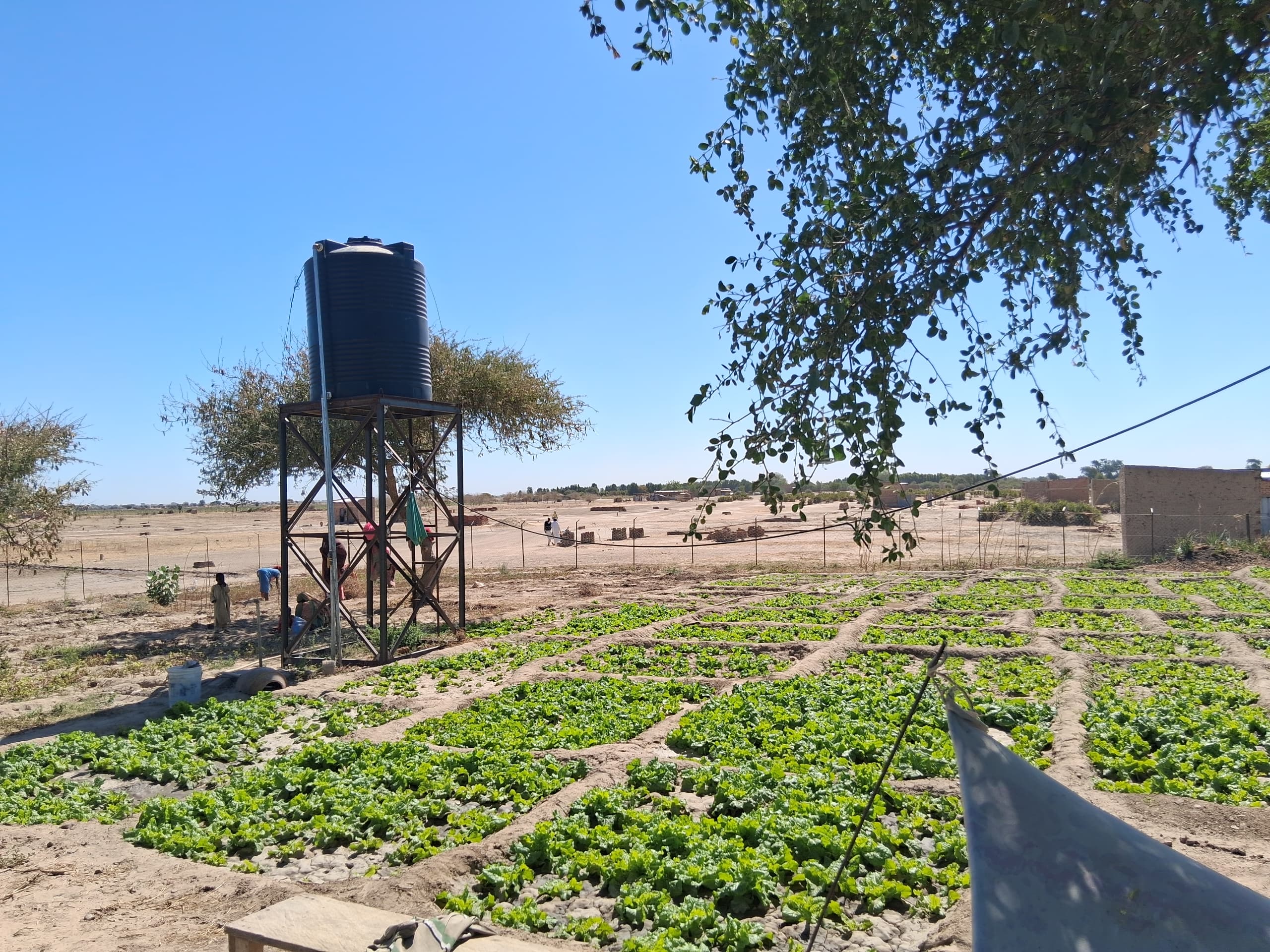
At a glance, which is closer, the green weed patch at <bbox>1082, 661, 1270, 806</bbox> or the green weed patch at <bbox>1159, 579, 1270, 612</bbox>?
the green weed patch at <bbox>1082, 661, 1270, 806</bbox>

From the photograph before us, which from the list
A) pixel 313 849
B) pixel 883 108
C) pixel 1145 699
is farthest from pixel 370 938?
pixel 1145 699

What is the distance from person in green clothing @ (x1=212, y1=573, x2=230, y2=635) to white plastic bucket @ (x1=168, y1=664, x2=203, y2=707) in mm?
5896

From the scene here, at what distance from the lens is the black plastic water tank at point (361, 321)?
13.5m

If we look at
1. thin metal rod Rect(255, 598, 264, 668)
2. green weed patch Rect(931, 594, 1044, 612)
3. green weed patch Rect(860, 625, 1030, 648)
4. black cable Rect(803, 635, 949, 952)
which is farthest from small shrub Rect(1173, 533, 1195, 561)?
thin metal rod Rect(255, 598, 264, 668)

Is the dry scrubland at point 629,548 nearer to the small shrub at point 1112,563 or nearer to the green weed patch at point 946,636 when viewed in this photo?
the small shrub at point 1112,563

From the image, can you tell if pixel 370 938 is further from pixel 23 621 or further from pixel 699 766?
pixel 23 621

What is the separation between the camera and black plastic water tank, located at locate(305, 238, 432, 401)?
1351 centimetres

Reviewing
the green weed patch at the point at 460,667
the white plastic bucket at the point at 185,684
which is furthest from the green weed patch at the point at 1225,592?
the white plastic bucket at the point at 185,684

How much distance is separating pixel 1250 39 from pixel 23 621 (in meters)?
25.0

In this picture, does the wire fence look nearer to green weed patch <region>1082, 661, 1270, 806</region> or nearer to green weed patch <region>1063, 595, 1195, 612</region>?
green weed patch <region>1063, 595, 1195, 612</region>

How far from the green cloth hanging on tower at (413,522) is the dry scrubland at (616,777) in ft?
6.57

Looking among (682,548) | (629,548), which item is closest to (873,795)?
(682,548)

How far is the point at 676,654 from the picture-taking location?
13.5 m

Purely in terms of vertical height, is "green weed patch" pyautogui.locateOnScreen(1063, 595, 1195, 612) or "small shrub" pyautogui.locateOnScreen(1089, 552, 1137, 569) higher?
"small shrub" pyautogui.locateOnScreen(1089, 552, 1137, 569)
